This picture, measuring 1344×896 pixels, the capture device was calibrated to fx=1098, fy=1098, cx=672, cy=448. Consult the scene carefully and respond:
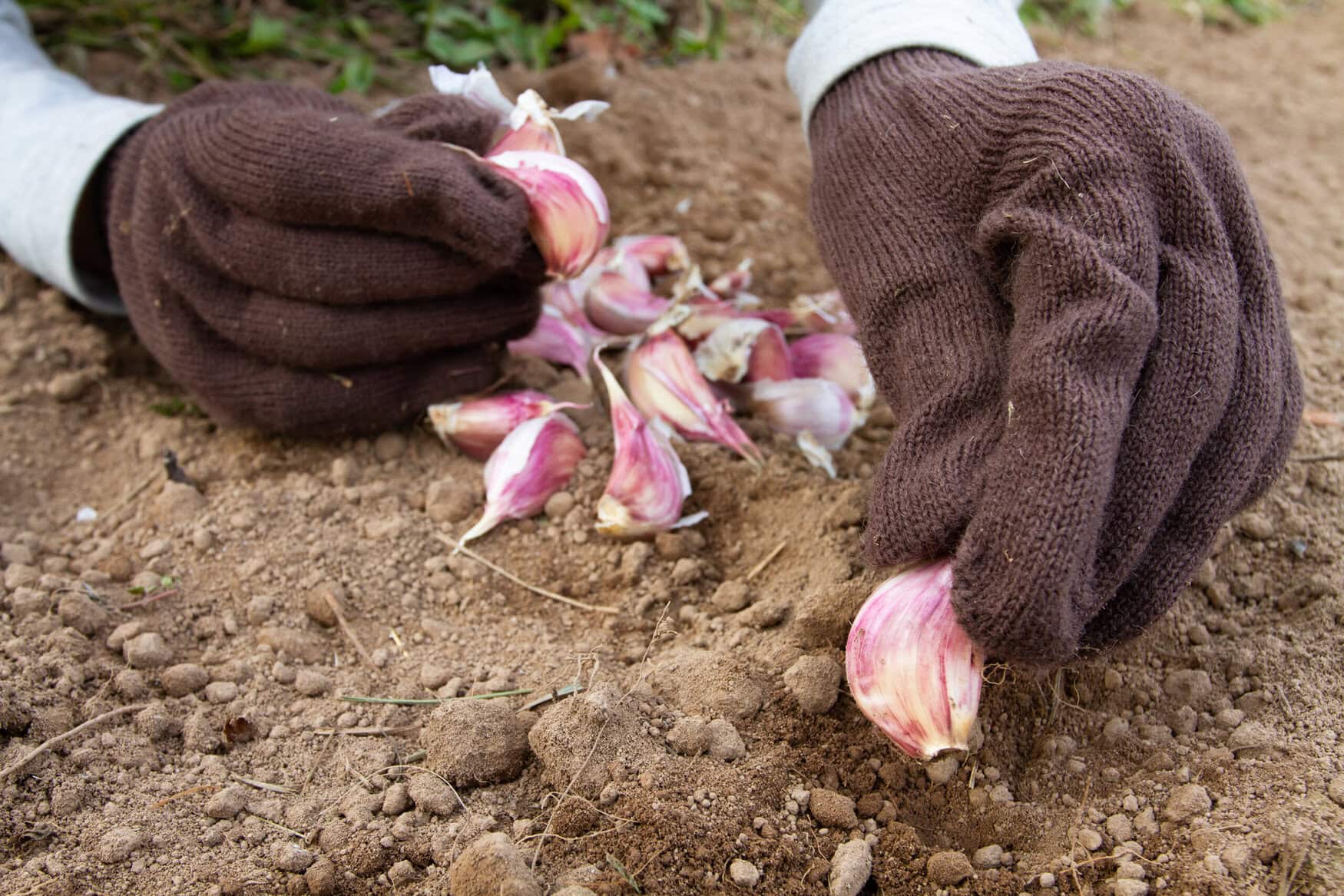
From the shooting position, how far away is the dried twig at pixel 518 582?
1.26 metres

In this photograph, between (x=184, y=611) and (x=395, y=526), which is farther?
(x=395, y=526)

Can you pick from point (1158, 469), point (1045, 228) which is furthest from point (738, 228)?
point (1158, 469)

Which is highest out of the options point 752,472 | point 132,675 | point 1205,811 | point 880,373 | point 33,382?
point 880,373

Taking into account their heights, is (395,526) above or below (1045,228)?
below

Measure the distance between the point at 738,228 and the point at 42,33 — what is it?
1552 millimetres

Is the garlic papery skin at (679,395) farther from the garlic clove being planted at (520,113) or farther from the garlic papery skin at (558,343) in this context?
the garlic clove being planted at (520,113)

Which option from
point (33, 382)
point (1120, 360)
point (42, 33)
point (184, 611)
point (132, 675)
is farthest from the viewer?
point (42, 33)

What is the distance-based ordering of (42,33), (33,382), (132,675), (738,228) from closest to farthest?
(132,675) → (33,382) → (738,228) → (42,33)

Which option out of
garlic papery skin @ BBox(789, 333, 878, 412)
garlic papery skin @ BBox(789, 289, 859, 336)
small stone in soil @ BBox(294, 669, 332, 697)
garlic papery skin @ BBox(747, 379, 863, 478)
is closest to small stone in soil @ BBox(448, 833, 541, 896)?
small stone in soil @ BBox(294, 669, 332, 697)

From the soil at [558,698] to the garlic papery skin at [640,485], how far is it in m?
0.03

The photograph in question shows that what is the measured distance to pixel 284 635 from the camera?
1198 mm

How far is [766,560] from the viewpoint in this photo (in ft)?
4.15

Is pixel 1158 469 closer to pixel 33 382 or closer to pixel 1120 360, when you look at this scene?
pixel 1120 360

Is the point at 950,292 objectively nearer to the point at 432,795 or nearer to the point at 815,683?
the point at 815,683
